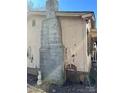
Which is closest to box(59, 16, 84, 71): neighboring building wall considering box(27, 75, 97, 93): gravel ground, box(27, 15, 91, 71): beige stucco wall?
box(27, 15, 91, 71): beige stucco wall

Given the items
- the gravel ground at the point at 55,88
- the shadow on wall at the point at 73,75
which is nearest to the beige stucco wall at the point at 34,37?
the gravel ground at the point at 55,88

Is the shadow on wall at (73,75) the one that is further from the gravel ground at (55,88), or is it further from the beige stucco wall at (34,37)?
the beige stucco wall at (34,37)

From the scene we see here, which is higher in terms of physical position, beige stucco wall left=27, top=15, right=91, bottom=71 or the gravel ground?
beige stucco wall left=27, top=15, right=91, bottom=71

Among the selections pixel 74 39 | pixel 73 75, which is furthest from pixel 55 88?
pixel 74 39

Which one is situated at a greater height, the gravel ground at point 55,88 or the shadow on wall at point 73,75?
the shadow on wall at point 73,75

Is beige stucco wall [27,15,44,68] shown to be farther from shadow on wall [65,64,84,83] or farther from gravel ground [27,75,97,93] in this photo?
shadow on wall [65,64,84,83]

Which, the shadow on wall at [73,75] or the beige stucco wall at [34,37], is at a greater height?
the beige stucco wall at [34,37]

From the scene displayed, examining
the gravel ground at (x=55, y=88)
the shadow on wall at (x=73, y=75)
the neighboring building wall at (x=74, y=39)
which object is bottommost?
the gravel ground at (x=55, y=88)

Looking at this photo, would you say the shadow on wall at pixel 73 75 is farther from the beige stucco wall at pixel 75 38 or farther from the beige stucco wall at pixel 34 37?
the beige stucco wall at pixel 34 37

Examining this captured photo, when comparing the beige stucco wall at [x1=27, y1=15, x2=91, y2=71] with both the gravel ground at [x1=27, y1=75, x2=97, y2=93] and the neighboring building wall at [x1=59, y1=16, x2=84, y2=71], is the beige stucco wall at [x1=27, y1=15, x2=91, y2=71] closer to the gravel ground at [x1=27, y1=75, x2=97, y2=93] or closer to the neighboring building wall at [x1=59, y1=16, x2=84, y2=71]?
the neighboring building wall at [x1=59, y1=16, x2=84, y2=71]

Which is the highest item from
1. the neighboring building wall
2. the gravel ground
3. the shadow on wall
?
the neighboring building wall

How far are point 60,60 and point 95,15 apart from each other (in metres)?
0.39

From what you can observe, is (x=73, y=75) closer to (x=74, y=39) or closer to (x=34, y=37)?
(x=74, y=39)
